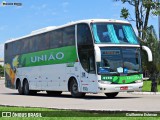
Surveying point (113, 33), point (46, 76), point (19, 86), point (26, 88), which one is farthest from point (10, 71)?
point (113, 33)

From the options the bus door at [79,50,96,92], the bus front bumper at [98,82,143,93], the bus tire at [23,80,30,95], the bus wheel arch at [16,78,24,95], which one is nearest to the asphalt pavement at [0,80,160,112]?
the bus front bumper at [98,82,143,93]

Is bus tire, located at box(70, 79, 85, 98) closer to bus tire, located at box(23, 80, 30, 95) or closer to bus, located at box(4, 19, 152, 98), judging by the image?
bus, located at box(4, 19, 152, 98)

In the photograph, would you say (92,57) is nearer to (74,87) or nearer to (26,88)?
(74,87)

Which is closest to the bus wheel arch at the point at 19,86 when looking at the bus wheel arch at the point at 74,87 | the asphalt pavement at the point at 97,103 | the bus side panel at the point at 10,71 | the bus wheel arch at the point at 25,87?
the bus wheel arch at the point at 25,87

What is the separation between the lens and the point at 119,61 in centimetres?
2069

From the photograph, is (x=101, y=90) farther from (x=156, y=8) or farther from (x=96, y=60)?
(x=156, y=8)

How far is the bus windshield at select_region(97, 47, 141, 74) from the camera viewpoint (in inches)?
804

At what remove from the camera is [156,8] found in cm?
3141

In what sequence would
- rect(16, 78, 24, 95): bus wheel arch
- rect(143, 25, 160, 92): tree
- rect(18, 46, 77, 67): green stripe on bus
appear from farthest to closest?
rect(16, 78, 24, 95): bus wheel arch
rect(143, 25, 160, 92): tree
rect(18, 46, 77, 67): green stripe on bus

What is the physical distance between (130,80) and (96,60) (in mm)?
2345

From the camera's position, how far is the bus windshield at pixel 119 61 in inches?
804

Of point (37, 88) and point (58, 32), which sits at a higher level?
point (58, 32)

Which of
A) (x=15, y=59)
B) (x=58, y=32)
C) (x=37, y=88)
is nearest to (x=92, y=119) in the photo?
(x=58, y=32)

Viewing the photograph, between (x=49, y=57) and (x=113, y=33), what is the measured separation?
5.41m
